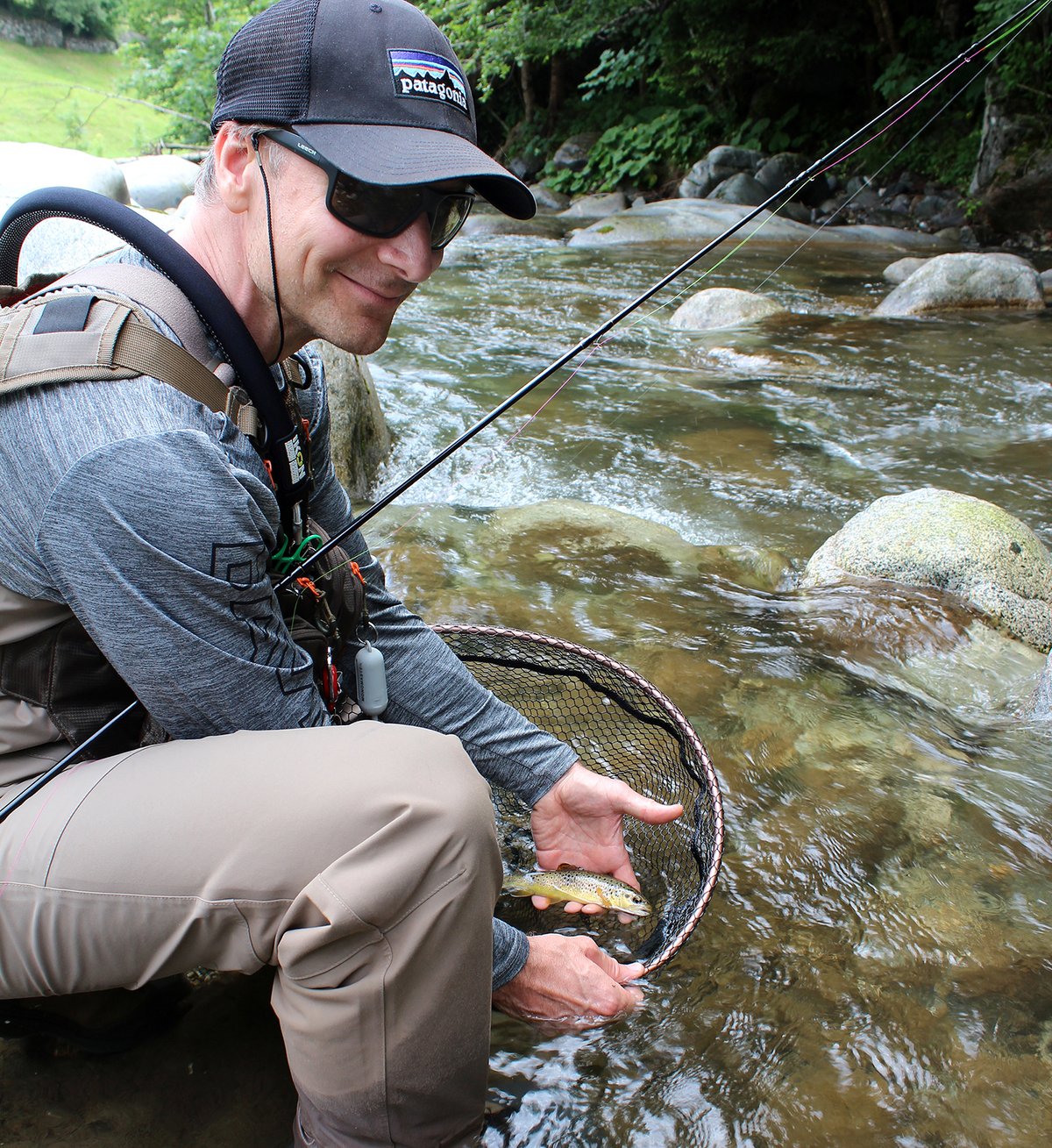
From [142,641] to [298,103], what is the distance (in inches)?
36.0

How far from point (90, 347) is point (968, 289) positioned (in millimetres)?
10809

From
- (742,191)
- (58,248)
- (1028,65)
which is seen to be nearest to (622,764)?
(58,248)

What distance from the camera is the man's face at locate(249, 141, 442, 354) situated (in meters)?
1.55

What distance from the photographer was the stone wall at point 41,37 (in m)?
41.8

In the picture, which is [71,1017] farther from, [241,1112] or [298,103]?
[298,103]

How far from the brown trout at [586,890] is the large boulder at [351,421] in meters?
3.38

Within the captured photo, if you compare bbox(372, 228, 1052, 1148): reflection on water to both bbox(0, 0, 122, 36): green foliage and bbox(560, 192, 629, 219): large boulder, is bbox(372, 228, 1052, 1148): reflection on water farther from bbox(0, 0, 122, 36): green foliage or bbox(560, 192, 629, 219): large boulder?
bbox(0, 0, 122, 36): green foliage

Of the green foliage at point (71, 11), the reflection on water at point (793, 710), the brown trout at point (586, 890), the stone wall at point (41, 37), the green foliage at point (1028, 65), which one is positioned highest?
the green foliage at point (71, 11)

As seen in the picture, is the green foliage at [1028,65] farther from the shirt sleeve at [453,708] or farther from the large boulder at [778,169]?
the shirt sleeve at [453,708]

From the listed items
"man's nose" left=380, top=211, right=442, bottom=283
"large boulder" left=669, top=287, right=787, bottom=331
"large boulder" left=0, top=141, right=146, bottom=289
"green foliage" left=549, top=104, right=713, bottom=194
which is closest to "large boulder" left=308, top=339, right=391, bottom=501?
"large boulder" left=0, top=141, right=146, bottom=289

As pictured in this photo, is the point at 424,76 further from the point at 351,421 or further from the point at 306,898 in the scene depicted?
the point at 351,421

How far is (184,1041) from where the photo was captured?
1.86m

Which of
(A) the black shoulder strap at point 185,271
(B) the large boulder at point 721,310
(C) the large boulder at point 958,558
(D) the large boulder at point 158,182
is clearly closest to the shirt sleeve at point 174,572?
(A) the black shoulder strap at point 185,271

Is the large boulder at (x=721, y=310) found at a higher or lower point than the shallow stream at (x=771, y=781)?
higher
